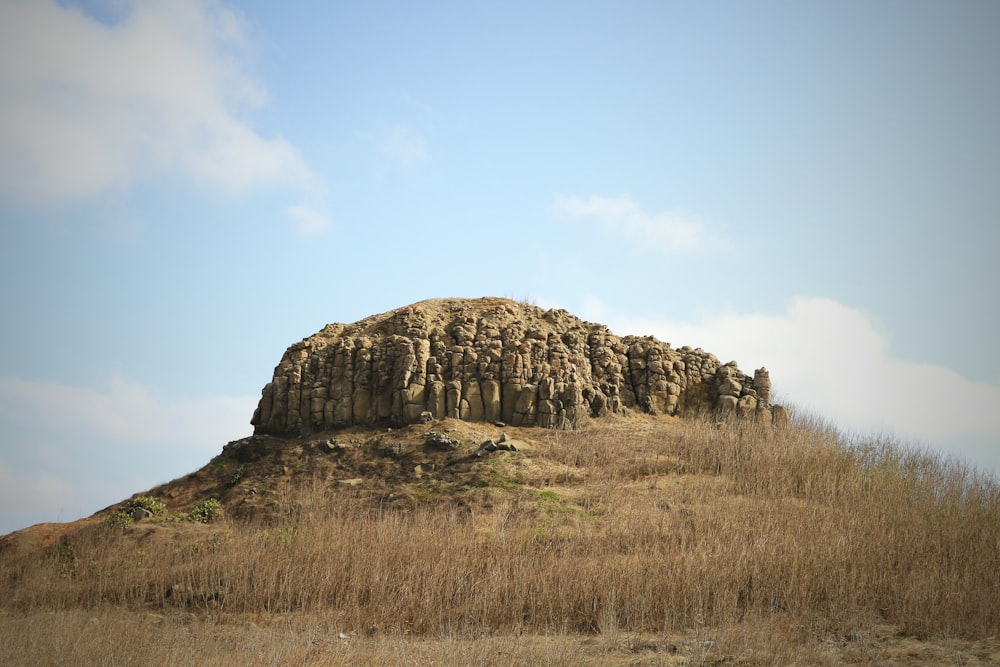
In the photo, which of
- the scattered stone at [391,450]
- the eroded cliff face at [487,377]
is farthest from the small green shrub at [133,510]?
the scattered stone at [391,450]

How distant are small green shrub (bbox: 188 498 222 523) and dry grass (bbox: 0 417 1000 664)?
0.54 m

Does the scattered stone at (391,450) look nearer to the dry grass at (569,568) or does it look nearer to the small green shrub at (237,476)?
the dry grass at (569,568)

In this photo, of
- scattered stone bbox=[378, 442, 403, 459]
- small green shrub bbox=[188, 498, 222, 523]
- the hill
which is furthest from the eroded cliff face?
small green shrub bbox=[188, 498, 222, 523]

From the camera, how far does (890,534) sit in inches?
644

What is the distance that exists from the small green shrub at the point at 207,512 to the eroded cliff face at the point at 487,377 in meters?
3.61

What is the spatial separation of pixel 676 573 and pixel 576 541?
2509mm

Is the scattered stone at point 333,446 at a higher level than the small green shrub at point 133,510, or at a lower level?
higher

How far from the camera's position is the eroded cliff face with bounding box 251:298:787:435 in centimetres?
2389

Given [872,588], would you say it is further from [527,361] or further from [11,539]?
[11,539]

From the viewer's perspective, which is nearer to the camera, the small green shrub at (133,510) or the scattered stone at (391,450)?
the small green shrub at (133,510)

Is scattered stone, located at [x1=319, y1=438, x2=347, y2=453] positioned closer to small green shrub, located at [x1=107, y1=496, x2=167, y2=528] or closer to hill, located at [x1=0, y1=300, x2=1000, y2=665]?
hill, located at [x1=0, y1=300, x2=1000, y2=665]

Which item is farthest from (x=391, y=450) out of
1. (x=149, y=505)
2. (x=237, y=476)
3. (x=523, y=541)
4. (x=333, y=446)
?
(x=149, y=505)

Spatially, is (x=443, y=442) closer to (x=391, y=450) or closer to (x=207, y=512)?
(x=391, y=450)

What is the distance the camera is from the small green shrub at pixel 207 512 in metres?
21.2
